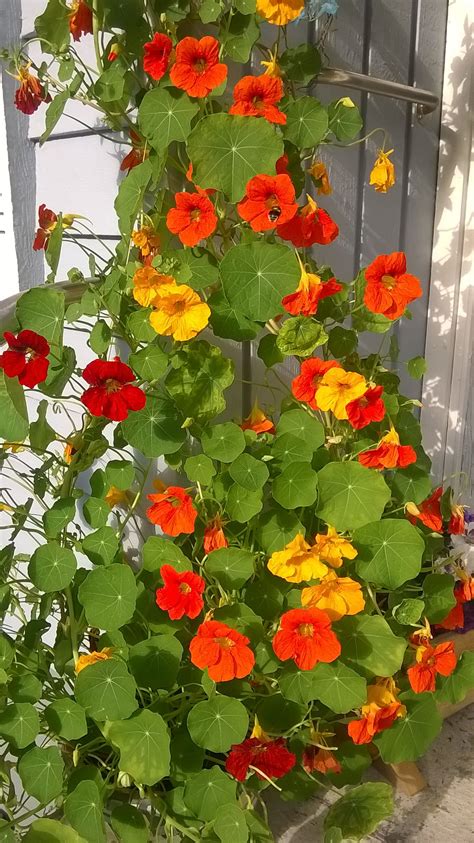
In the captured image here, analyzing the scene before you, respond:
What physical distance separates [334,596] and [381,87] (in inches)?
40.0

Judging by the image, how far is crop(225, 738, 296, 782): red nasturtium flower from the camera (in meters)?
1.11

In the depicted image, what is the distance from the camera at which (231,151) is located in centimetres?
105

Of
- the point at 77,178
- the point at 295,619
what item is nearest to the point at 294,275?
the point at 295,619

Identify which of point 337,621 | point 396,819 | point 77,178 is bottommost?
point 396,819

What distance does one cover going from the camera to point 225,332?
3.71 ft

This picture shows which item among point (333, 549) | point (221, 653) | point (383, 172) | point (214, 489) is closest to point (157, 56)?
point (383, 172)

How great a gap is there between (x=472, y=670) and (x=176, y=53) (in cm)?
115

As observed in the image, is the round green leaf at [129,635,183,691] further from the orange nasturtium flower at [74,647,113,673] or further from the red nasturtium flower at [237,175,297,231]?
the red nasturtium flower at [237,175,297,231]

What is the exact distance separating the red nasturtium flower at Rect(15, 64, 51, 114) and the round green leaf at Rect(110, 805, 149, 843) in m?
1.20

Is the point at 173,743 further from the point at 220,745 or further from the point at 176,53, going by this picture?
the point at 176,53

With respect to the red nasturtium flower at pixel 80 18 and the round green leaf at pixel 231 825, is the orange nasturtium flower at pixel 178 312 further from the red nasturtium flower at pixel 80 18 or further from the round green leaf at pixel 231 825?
the round green leaf at pixel 231 825

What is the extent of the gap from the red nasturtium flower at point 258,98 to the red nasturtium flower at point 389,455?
1.69 ft

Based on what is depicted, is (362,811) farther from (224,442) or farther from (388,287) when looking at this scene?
(388,287)

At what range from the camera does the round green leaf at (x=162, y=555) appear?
1.16 m
